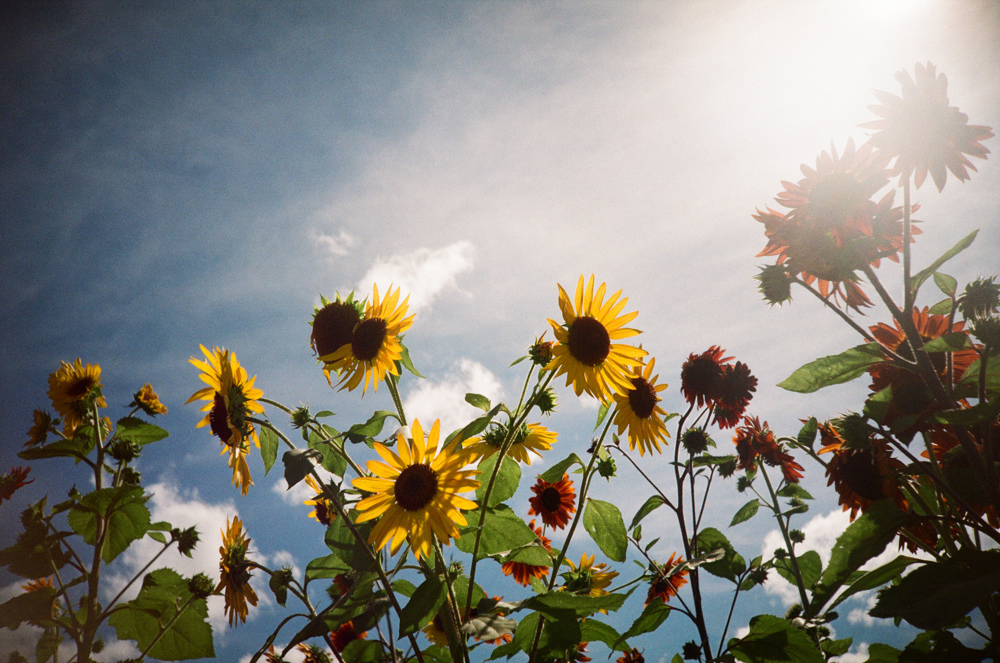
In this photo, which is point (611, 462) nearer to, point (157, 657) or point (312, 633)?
point (312, 633)

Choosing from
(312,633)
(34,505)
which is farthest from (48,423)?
(312,633)

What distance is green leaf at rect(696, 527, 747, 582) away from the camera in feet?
5.72

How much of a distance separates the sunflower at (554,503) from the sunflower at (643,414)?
24.0 inches

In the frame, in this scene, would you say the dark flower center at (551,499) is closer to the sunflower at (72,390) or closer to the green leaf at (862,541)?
the green leaf at (862,541)

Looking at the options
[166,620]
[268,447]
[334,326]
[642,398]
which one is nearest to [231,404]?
[268,447]

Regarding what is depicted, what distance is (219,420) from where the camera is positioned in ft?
4.93

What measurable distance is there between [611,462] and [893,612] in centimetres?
127

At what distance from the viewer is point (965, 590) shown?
774 mm

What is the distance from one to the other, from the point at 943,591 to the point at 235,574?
160 centimetres

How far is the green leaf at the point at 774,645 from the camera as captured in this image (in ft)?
4.12

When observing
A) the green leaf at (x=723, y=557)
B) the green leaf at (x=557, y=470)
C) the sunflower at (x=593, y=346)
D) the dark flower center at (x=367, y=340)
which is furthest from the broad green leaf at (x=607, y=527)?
the dark flower center at (x=367, y=340)

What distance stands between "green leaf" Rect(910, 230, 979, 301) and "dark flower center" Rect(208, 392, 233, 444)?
5.72 feet

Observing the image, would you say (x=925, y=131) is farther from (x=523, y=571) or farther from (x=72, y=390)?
(x=72, y=390)

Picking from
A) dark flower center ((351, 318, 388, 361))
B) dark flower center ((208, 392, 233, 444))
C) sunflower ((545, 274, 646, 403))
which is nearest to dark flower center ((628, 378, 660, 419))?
sunflower ((545, 274, 646, 403))
